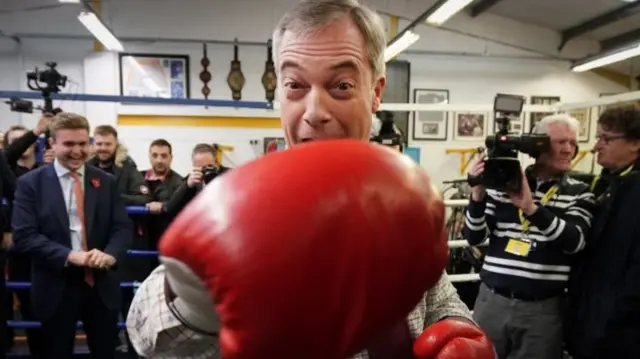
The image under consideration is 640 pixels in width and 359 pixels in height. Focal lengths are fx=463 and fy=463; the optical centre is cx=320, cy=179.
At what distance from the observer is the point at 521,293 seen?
2.06m

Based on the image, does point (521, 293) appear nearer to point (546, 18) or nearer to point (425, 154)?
point (425, 154)

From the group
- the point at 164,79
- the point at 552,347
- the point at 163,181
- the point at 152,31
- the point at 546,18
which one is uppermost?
the point at 546,18

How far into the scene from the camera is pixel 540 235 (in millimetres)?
2035

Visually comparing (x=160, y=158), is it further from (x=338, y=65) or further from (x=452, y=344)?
(x=452, y=344)

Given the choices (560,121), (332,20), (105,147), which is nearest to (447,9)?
(560,121)

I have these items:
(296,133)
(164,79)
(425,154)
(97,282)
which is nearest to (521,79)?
(425,154)

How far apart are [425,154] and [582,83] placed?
313 cm

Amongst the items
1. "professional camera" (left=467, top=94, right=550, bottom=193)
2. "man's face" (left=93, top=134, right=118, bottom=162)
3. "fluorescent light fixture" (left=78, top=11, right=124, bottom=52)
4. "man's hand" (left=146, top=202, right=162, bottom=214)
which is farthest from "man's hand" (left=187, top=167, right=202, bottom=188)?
"fluorescent light fixture" (left=78, top=11, right=124, bottom=52)

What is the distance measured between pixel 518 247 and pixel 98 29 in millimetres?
5100

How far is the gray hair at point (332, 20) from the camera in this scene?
70cm

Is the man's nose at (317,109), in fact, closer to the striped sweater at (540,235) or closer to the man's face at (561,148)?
the striped sweater at (540,235)

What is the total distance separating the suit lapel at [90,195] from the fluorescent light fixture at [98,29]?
3.09 metres

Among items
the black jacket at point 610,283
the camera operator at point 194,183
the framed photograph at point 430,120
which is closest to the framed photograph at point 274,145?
the camera operator at point 194,183

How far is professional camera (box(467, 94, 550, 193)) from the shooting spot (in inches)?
79.3
